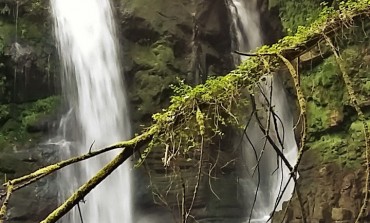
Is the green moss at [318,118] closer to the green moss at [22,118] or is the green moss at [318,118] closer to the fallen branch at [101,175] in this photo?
the green moss at [22,118]

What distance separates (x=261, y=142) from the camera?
1016cm

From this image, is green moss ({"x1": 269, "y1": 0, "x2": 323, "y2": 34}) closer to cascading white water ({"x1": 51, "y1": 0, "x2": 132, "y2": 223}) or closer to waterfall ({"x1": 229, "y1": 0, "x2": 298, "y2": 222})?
waterfall ({"x1": 229, "y1": 0, "x2": 298, "y2": 222})

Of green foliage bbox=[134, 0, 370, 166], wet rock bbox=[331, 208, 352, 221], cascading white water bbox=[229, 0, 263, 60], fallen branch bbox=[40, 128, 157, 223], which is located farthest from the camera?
cascading white water bbox=[229, 0, 263, 60]

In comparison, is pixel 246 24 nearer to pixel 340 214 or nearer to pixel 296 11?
pixel 296 11

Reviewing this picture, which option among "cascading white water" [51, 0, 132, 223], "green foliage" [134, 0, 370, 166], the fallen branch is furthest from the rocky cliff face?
the fallen branch

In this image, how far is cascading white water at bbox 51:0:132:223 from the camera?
28.6 ft

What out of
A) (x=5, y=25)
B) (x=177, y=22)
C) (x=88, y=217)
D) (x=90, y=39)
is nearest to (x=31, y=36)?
(x=5, y=25)

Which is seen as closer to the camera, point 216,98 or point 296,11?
point 216,98

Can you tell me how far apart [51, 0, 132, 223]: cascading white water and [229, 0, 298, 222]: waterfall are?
243 centimetres

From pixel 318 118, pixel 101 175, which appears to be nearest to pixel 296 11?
pixel 318 118

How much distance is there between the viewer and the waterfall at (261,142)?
9.13 m

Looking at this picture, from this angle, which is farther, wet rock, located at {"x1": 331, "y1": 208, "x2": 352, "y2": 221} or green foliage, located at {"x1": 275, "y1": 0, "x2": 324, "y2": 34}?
green foliage, located at {"x1": 275, "y1": 0, "x2": 324, "y2": 34}

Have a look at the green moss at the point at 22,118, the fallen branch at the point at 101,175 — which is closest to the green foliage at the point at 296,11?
the green moss at the point at 22,118

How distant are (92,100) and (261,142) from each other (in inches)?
142
